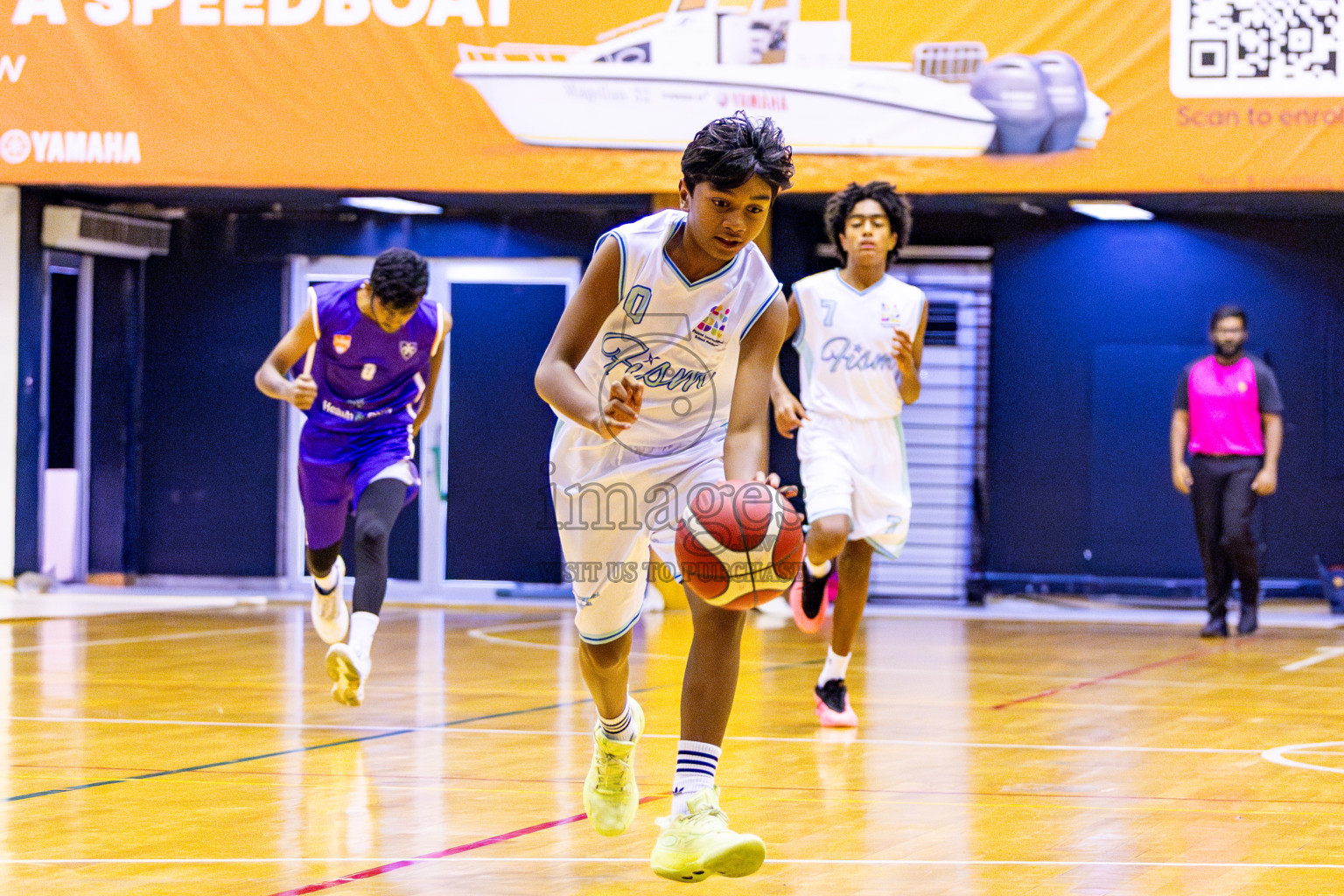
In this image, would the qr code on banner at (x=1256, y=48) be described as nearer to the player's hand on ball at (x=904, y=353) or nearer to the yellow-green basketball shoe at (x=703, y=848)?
the player's hand on ball at (x=904, y=353)

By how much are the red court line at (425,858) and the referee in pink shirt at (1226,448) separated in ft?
22.2

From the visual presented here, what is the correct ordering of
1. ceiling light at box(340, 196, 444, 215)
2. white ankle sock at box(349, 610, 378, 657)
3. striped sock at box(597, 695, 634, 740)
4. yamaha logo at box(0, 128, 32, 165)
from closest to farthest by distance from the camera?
striped sock at box(597, 695, 634, 740) → white ankle sock at box(349, 610, 378, 657) → yamaha logo at box(0, 128, 32, 165) → ceiling light at box(340, 196, 444, 215)

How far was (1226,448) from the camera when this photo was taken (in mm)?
9977

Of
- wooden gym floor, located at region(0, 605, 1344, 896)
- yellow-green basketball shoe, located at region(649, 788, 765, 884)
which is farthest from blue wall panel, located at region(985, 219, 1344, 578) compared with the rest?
yellow-green basketball shoe, located at region(649, 788, 765, 884)

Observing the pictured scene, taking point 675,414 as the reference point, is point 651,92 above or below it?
above

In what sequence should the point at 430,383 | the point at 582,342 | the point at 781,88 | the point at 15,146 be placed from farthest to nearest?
1. the point at 15,146
2. the point at 781,88
3. the point at 430,383
4. the point at 582,342

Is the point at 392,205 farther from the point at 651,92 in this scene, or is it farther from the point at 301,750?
the point at 301,750

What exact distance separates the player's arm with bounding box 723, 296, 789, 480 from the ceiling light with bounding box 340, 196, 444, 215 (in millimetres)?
8243

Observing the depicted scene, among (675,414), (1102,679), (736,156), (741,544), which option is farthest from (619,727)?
(1102,679)

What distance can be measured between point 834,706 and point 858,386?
121cm

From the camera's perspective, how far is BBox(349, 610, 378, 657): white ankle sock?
5824mm

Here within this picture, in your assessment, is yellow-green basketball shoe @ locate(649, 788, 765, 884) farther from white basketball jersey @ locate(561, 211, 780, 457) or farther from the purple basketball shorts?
the purple basketball shorts

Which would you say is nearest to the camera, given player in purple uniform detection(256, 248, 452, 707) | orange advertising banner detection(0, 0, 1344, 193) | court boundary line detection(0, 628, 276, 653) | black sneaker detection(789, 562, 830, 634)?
player in purple uniform detection(256, 248, 452, 707)

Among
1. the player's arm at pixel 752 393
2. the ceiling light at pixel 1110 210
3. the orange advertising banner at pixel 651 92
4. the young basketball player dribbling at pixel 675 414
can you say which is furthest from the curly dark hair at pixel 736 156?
the ceiling light at pixel 1110 210
